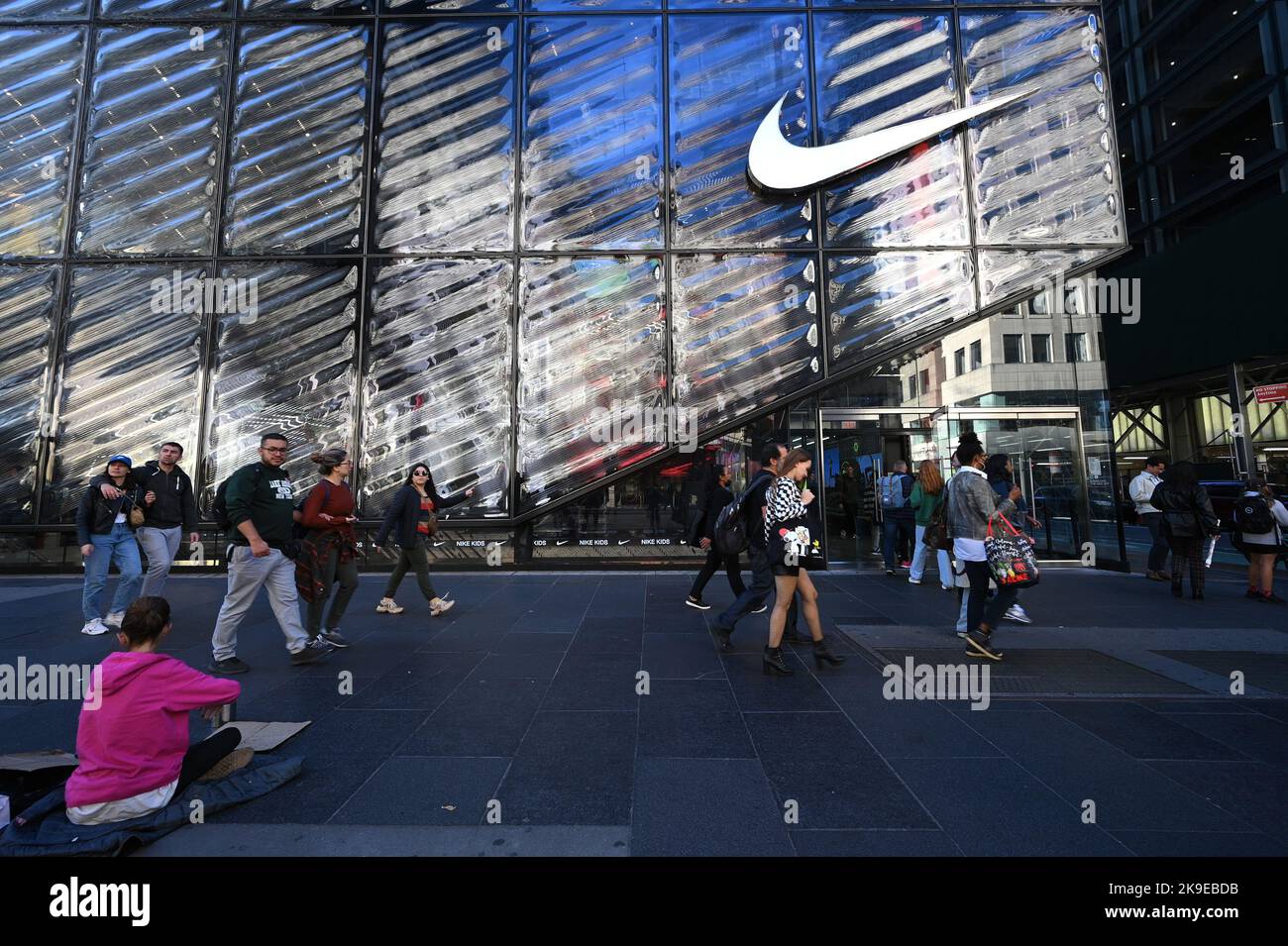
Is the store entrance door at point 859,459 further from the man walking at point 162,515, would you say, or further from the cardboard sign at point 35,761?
the cardboard sign at point 35,761

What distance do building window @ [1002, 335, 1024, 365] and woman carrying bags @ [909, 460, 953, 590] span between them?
3948mm

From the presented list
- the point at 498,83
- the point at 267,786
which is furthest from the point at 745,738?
the point at 498,83

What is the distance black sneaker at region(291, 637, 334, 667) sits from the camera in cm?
484

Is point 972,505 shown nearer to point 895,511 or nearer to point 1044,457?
point 895,511

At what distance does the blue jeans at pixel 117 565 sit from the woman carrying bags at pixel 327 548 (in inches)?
93.5

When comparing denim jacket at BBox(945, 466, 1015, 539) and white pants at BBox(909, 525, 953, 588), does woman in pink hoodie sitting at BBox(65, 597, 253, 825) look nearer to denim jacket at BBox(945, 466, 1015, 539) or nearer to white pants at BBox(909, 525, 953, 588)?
denim jacket at BBox(945, 466, 1015, 539)

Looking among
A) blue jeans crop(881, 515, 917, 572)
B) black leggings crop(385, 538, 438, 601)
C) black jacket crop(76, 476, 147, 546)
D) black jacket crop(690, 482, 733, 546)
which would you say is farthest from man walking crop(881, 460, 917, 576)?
black jacket crop(76, 476, 147, 546)

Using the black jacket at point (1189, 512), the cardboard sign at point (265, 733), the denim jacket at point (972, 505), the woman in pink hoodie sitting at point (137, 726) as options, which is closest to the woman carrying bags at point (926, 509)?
the denim jacket at point (972, 505)

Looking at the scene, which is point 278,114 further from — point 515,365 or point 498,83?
point 515,365

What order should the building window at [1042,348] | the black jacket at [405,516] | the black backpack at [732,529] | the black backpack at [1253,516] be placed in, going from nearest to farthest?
the black backpack at [732,529], the black jacket at [405,516], the black backpack at [1253,516], the building window at [1042,348]

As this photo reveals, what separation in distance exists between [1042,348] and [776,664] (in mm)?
9870

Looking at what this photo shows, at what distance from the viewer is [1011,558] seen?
4.70m

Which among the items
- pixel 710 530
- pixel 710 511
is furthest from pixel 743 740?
pixel 710 511

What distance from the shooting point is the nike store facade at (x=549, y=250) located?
10.1 meters
